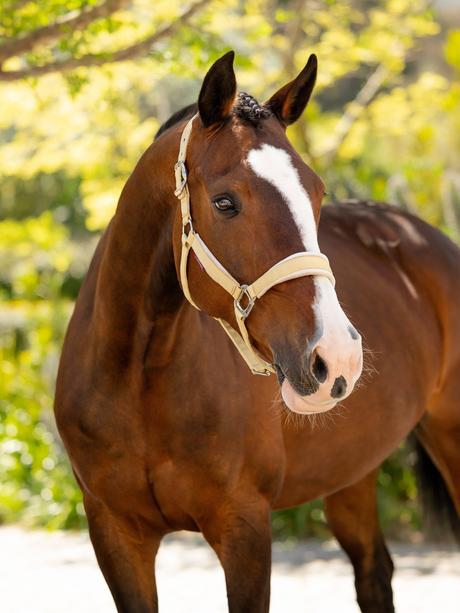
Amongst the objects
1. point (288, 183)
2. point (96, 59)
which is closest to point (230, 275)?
point (288, 183)

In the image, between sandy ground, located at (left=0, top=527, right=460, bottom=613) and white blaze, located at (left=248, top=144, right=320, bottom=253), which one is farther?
sandy ground, located at (left=0, top=527, right=460, bottom=613)

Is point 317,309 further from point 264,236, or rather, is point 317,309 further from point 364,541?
point 364,541

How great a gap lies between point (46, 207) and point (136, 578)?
1658 centimetres

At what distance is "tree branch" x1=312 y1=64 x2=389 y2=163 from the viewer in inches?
363

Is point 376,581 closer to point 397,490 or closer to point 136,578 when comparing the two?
point 136,578

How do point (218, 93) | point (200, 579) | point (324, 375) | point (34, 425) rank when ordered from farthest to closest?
1. point (34, 425)
2. point (200, 579)
3. point (218, 93)
4. point (324, 375)

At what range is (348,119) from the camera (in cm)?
959

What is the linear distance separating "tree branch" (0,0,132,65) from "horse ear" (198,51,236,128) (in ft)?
7.75

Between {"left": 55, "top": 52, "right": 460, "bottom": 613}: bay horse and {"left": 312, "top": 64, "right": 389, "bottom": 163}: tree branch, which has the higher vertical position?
{"left": 312, "top": 64, "right": 389, "bottom": 163}: tree branch

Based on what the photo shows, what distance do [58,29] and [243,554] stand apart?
3.19 meters

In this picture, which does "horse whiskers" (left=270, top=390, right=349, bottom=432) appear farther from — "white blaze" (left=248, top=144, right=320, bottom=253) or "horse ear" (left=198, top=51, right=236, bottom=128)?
"horse ear" (left=198, top=51, right=236, bottom=128)

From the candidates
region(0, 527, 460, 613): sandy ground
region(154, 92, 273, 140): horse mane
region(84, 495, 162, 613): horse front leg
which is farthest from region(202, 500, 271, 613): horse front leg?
region(0, 527, 460, 613): sandy ground

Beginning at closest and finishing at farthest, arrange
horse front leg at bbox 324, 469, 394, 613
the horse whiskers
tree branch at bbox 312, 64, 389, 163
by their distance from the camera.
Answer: the horse whiskers
horse front leg at bbox 324, 469, 394, 613
tree branch at bbox 312, 64, 389, 163

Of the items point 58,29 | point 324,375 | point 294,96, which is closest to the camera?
point 324,375
